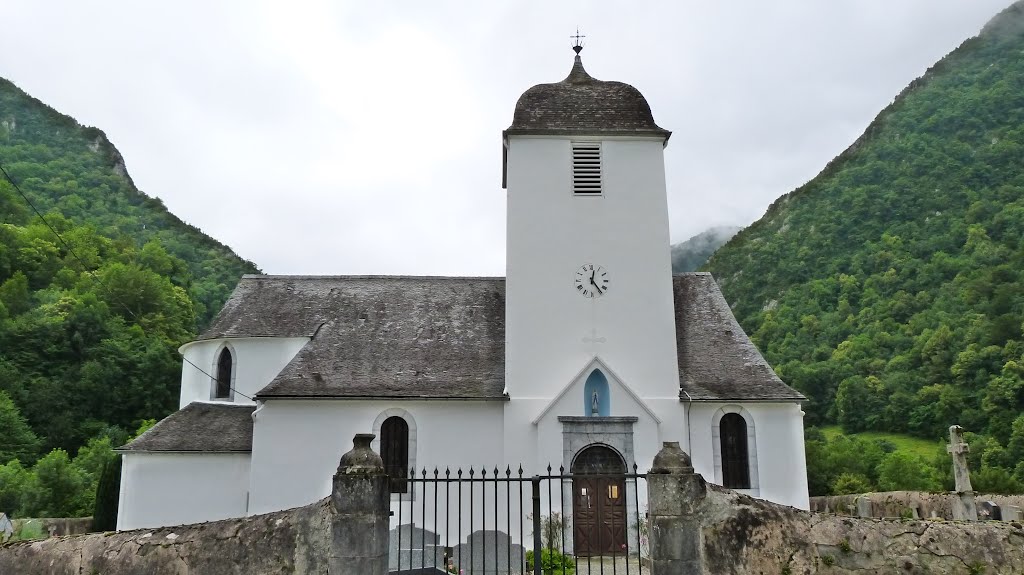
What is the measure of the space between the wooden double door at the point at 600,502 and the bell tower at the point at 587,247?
178 centimetres

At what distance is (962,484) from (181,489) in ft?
65.4

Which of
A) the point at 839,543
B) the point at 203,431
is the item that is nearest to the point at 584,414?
the point at 839,543

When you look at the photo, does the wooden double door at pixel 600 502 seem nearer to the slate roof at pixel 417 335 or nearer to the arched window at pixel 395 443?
the slate roof at pixel 417 335

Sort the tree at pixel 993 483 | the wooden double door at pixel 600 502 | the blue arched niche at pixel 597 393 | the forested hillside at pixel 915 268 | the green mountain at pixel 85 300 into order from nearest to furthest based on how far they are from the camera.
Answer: the wooden double door at pixel 600 502, the blue arched niche at pixel 597 393, the tree at pixel 993 483, the green mountain at pixel 85 300, the forested hillside at pixel 915 268

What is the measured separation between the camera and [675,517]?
8.68 m

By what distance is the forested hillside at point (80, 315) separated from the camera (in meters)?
36.0

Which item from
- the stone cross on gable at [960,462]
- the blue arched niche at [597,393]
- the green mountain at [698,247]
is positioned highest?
the green mountain at [698,247]

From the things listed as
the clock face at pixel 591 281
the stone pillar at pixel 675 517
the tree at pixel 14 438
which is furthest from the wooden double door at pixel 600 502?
the tree at pixel 14 438

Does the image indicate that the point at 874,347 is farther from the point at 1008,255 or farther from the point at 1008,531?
the point at 1008,531

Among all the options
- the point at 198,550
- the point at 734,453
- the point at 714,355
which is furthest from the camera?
the point at 714,355

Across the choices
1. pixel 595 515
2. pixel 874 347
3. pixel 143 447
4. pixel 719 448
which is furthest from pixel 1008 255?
pixel 143 447

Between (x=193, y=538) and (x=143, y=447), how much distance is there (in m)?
12.8

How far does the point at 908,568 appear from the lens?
7824mm

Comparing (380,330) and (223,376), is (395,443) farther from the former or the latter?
(223,376)
